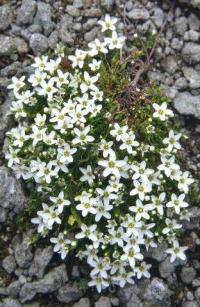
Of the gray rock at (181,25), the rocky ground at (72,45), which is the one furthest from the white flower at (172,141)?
the gray rock at (181,25)

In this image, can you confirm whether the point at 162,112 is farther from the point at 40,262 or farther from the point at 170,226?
the point at 40,262

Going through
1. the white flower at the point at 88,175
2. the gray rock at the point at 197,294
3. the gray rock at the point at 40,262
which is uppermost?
the white flower at the point at 88,175

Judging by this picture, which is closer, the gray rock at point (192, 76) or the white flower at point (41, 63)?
the white flower at point (41, 63)

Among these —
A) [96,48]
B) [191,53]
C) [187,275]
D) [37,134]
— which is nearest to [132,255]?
[187,275]

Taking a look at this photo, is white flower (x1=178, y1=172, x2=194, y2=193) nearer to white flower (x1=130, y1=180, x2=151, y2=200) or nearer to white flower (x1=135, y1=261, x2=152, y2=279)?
white flower (x1=130, y1=180, x2=151, y2=200)

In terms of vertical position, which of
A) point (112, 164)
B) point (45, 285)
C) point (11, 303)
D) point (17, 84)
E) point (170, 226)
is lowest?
point (11, 303)

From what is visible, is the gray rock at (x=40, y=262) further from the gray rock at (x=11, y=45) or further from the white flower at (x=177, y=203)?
the gray rock at (x=11, y=45)

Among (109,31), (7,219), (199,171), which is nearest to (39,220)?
(7,219)
